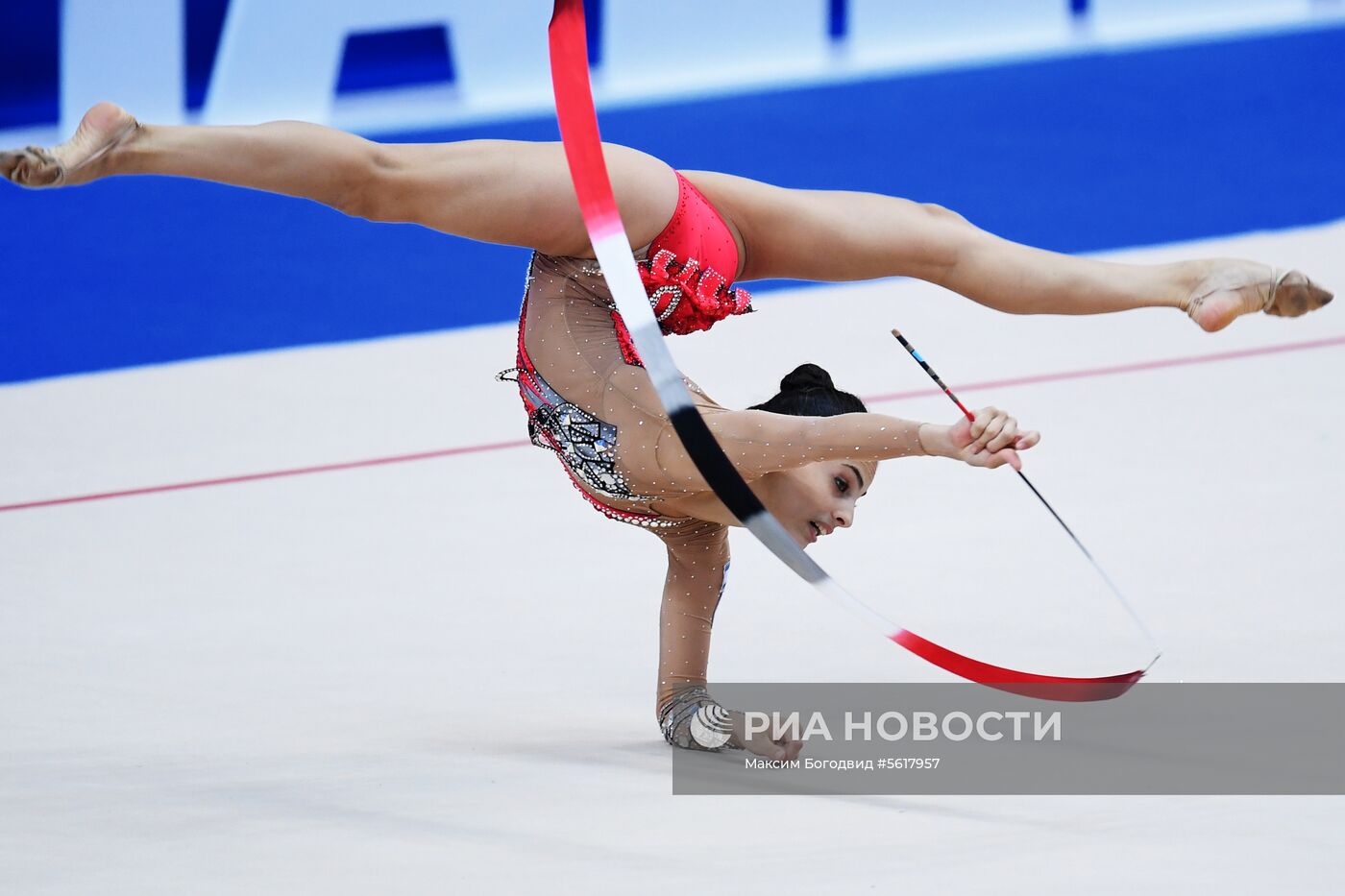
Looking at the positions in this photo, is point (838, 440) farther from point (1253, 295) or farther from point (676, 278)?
point (1253, 295)

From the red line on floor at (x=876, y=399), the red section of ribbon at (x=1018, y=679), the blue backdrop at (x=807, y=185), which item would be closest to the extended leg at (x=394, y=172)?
the red section of ribbon at (x=1018, y=679)

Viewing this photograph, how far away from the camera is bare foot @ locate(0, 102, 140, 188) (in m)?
2.13

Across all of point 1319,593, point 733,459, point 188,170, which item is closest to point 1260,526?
point 1319,593

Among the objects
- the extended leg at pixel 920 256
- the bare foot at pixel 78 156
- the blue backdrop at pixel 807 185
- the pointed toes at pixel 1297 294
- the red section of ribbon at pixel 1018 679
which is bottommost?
the red section of ribbon at pixel 1018 679

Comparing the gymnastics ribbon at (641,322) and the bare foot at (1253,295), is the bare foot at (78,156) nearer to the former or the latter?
the gymnastics ribbon at (641,322)

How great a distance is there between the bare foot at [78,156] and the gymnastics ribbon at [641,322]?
1.69ft

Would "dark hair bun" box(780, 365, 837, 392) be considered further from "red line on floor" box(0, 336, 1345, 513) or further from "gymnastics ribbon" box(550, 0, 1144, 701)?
"red line on floor" box(0, 336, 1345, 513)

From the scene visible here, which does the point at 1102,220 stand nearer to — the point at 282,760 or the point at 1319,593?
the point at 1319,593

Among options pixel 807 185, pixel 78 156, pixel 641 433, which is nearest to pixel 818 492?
pixel 641 433

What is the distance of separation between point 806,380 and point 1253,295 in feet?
1.95

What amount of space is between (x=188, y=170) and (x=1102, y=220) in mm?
4215

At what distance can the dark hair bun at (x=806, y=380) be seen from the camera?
265cm

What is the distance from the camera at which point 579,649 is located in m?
3.17

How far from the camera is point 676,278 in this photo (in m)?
2.60
